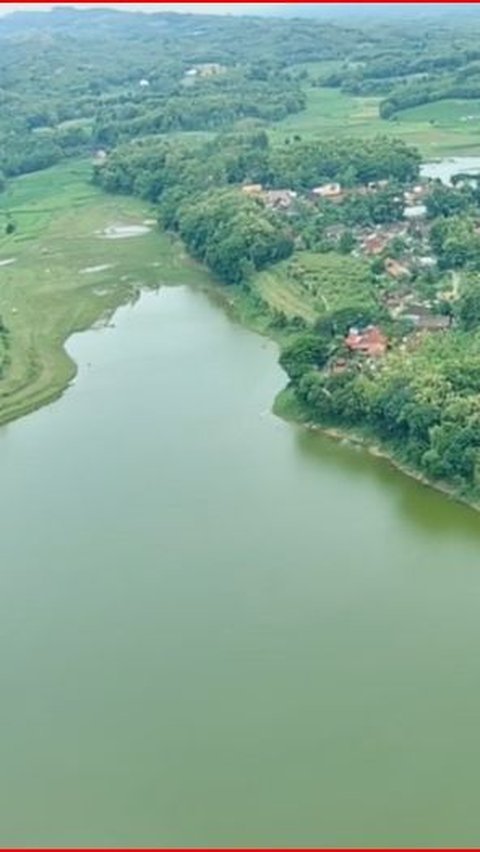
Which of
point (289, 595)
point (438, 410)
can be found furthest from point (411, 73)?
point (289, 595)

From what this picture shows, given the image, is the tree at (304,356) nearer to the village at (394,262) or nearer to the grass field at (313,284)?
the village at (394,262)

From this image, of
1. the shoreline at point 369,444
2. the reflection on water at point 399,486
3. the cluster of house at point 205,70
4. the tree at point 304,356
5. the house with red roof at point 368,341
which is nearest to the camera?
the reflection on water at point 399,486

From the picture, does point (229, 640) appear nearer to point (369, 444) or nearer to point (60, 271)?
point (369, 444)

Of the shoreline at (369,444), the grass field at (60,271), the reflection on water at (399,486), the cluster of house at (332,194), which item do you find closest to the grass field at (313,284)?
the shoreline at (369,444)

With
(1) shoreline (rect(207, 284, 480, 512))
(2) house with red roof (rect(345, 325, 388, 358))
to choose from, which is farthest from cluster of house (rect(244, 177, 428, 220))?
(2) house with red roof (rect(345, 325, 388, 358))

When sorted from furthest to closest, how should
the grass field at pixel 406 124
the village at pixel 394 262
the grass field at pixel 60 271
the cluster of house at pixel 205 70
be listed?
the cluster of house at pixel 205 70 < the grass field at pixel 406 124 < the grass field at pixel 60 271 < the village at pixel 394 262
